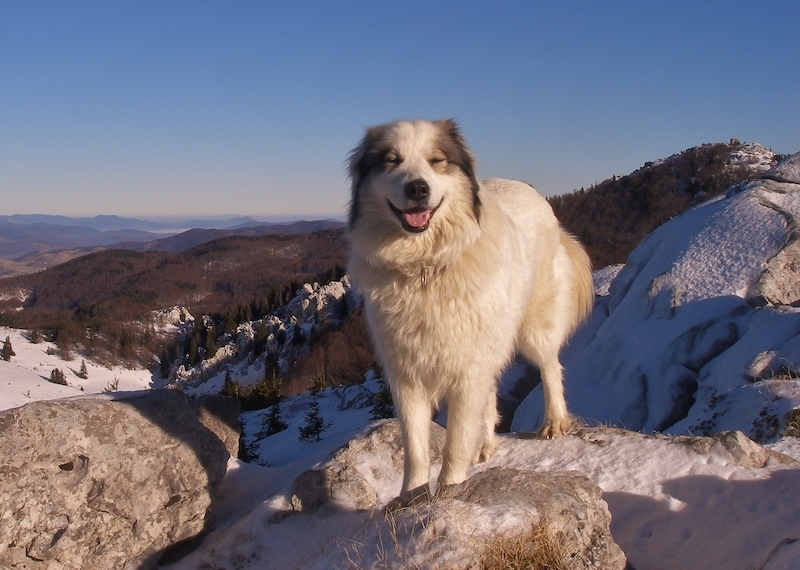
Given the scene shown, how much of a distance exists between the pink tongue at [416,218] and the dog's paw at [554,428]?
259 centimetres

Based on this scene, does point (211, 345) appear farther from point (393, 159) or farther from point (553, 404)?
point (393, 159)

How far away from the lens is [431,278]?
11.6 ft

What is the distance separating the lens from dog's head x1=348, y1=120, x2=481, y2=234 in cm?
337

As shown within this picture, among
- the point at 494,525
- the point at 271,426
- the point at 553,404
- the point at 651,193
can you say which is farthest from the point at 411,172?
the point at 651,193

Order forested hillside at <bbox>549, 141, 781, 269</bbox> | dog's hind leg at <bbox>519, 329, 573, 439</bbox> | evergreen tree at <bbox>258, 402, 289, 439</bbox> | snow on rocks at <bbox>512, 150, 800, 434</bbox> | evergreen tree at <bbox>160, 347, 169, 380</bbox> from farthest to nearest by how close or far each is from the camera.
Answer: evergreen tree at <bbox>160, 347, 169, 380</bbox>, forested hillside at <bbox>549, 141, 781, 269</bbox>, evergreen tree at <bbox>258, 402, 289, 439</bbox>, snow on rocks at <bbox>512, 150, 800, 434</bbox>, dog's hind leg at <bbox>519, 329, 573, 439</bbox>

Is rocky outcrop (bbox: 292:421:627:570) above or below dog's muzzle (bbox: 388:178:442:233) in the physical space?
below

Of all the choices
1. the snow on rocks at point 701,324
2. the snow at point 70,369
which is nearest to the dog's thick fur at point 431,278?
the snow on rocks at point 701,324

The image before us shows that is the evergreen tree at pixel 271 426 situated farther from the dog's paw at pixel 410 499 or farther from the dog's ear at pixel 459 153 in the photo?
the dog's ear at pixel 459 153

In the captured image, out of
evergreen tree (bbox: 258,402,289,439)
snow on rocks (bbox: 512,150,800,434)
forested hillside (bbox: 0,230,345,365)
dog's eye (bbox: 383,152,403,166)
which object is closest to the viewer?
dog's eye (bbox: 383,152,403,166)

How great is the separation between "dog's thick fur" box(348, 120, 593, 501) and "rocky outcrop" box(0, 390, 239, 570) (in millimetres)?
2277

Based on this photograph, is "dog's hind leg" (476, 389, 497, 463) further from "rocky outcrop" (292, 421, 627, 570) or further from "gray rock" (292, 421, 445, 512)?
"rocky outcrop" (292, 421, 627, 570)

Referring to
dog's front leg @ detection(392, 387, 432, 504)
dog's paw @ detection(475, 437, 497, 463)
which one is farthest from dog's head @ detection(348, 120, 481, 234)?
dog's paw @ detection(475, 437, 497, 463)

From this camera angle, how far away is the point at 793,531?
3.07 metres

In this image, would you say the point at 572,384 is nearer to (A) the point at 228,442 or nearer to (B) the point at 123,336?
(A) the point at 228,442
